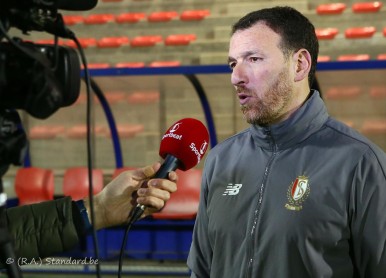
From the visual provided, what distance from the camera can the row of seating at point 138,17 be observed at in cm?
1098

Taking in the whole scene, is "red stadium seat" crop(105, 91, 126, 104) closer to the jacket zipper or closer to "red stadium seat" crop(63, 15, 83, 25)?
the jacket zipper

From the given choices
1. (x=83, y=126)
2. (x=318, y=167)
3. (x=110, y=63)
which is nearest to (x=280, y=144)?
(x=318, y=167)

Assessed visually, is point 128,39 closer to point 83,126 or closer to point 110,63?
point 110,63

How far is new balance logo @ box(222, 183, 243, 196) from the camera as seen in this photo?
1.95 m

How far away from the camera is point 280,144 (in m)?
1.92

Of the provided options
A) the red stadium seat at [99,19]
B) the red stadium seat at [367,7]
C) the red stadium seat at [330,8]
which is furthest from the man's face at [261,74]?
the red stadium seat at [99,19]

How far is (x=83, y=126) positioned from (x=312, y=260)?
5736mm

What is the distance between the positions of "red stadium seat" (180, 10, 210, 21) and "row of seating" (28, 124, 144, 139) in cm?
414

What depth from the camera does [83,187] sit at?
243 inches

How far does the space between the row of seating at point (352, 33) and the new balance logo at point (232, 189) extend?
845 centimetres

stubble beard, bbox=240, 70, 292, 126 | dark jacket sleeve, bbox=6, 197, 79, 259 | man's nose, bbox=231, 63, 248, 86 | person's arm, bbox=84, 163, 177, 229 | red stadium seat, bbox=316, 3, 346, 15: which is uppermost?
red stadium seat, bbox=316, 3, 346, 15

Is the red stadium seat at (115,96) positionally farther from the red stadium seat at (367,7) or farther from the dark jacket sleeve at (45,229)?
the red stadium seat at (367,7)

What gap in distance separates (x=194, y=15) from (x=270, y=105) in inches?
364

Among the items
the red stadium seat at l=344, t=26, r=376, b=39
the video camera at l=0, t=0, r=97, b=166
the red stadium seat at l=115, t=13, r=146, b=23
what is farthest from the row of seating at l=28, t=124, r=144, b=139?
the video camera at l=0, t=0, r=97, b=166
